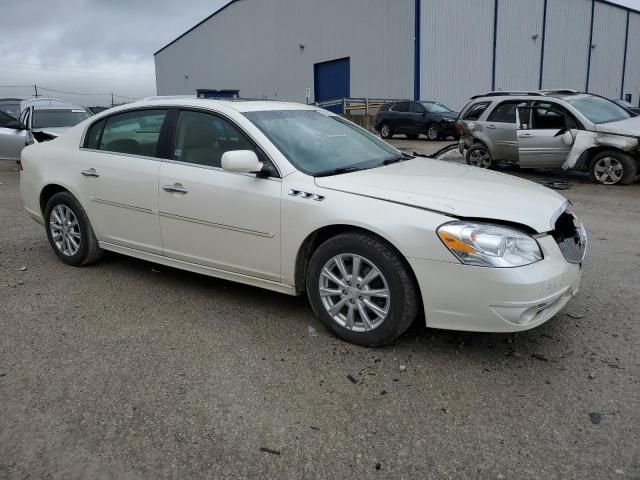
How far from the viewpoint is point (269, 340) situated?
3762 millimetres

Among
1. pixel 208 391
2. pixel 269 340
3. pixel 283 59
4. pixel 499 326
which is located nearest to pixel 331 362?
pixel 269 340

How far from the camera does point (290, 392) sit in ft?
10.2

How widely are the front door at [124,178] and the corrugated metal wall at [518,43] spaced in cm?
2824

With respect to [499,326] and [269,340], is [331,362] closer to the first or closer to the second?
[269,340]

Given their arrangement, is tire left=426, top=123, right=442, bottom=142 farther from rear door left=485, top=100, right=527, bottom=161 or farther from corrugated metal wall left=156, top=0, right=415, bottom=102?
rear door left=485, top=100, right=527, bottom=161

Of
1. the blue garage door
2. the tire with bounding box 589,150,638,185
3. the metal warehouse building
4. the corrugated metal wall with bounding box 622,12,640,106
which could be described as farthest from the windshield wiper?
the corrugated metal wall with bounding box 622,12,640,106

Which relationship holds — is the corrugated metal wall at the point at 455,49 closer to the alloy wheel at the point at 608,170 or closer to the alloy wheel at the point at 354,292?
the alloy wheel at the point at 608,170

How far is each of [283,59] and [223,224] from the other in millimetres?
34505

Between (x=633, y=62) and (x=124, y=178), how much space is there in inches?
1665

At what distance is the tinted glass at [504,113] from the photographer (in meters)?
11.5

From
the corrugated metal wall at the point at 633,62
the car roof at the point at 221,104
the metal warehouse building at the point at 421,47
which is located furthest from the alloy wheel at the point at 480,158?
the corrugated metal wall at the point at 633,62

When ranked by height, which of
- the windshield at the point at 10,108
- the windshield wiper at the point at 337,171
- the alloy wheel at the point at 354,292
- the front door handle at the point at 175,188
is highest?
the windshield at the point at 10,108

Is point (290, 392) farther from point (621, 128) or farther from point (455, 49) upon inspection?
point (455, 49)

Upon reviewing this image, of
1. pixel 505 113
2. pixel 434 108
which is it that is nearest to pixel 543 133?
pixel 505 113
